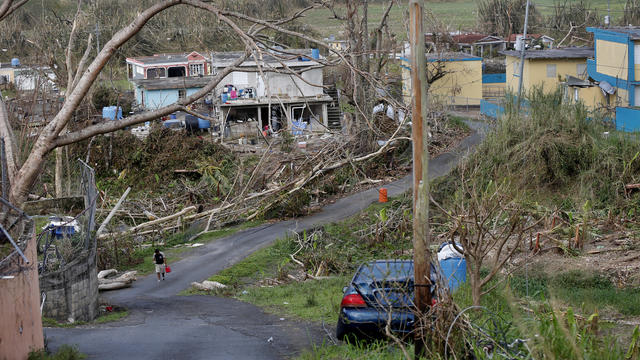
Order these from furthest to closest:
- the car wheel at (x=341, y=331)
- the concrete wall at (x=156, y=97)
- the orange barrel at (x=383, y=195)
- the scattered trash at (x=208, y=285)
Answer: the concrete wall at (x=156, y=97) < the orange barrel at (x=383, y=195) < the scattered trash at (x=208, y=285) < the car wheel at (x=341, y=331)

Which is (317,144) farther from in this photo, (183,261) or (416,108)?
(416,108)

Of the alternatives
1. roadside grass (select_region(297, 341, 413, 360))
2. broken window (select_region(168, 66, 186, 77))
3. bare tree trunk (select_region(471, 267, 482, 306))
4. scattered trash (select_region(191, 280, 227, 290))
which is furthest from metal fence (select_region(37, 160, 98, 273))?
broken window (select_region(168, 66, 186, 77))

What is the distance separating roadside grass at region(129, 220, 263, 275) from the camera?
22070mm

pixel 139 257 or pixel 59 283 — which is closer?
pixel 59 283

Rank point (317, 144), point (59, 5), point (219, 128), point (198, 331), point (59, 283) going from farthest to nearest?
point (59, 5)
point (219, 128)
point (317, 144)
point (59, 283)
point (198, 331)

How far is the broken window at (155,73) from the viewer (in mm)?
53719

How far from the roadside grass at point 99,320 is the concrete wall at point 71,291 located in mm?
216

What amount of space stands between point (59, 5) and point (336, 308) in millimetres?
59109

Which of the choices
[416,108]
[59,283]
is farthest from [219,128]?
[416,108]

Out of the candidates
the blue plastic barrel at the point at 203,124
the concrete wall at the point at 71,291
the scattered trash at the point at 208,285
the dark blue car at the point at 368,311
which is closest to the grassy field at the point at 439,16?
the blue plastic barrel at the point at 203,124

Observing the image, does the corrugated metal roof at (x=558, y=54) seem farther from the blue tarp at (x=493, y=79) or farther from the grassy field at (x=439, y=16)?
the grassy field at (x=439, y=16)

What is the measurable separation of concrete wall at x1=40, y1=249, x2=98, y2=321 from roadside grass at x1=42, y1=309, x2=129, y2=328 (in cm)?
22

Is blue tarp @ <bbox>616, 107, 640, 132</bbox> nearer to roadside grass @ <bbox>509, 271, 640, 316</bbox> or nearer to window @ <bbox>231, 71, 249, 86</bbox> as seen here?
roadside grass @ <bbox>509, 271, 640, 316</bbox>

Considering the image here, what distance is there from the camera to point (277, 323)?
1262 cm
